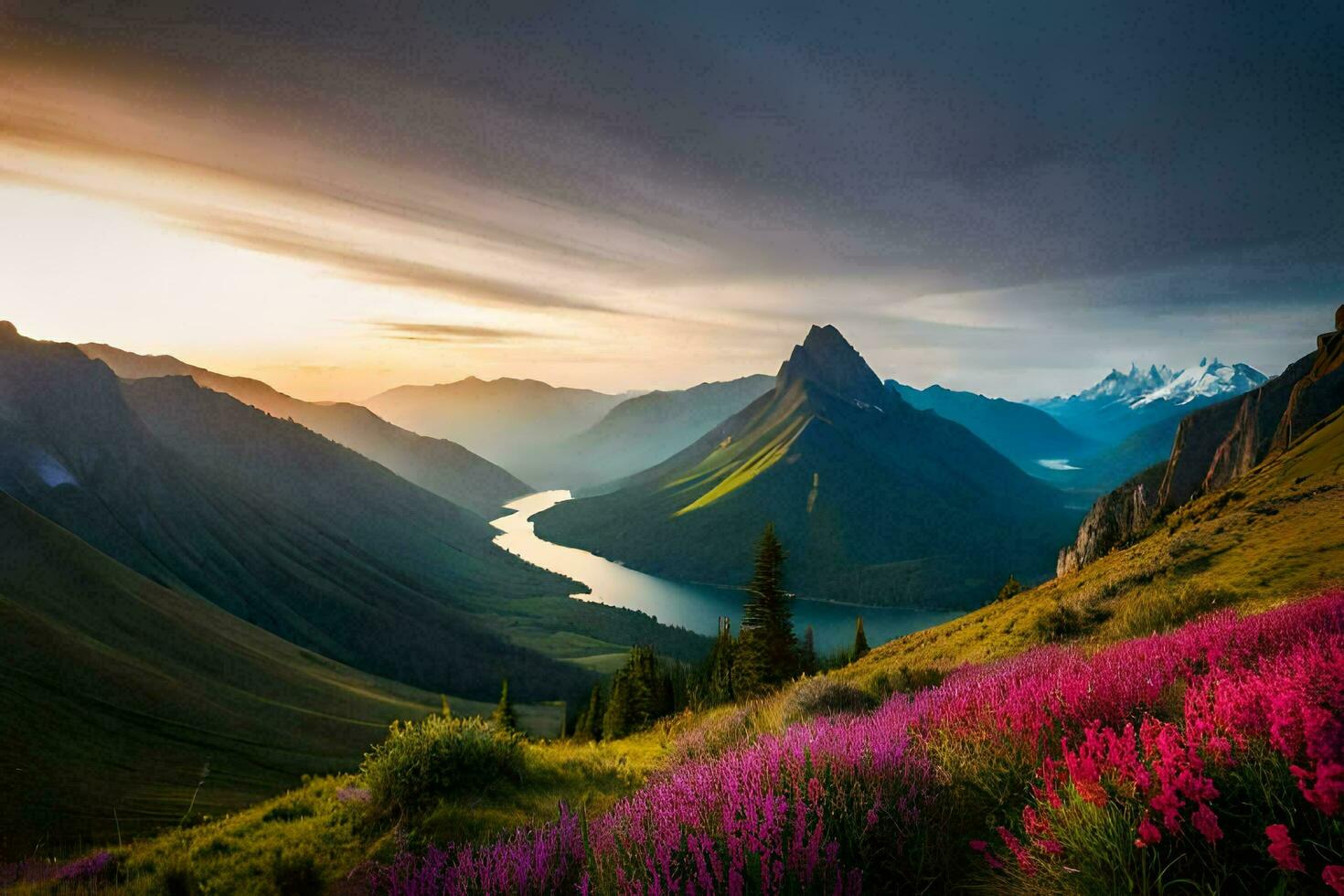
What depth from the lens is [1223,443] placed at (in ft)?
178

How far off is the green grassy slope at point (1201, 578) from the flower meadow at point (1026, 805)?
22.8 ft

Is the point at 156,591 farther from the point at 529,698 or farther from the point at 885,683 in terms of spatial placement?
the point at 885,683

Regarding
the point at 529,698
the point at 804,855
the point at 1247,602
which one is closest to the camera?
the point at 804,855

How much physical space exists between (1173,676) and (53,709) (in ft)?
298

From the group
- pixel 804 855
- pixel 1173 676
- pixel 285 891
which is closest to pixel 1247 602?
pixel 1173 676

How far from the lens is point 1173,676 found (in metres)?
Answer: 5.69

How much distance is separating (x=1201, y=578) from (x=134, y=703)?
96.2m

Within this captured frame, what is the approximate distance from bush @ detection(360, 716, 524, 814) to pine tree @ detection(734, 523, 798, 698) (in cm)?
3649

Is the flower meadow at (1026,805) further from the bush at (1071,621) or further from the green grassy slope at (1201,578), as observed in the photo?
the bush at (1071,621)

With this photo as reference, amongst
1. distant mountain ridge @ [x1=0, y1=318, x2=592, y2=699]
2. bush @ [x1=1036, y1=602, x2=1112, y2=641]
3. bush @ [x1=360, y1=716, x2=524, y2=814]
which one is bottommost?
distant mountain ridge @ [x1=0, y1=318, x2=592, y2=699]

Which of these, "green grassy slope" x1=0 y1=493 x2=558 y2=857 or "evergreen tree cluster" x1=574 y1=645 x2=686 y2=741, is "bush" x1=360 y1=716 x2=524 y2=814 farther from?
"green grassy slope" x1=0 y1=493 x2=558 y2=857

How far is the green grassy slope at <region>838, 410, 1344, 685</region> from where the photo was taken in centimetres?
1219

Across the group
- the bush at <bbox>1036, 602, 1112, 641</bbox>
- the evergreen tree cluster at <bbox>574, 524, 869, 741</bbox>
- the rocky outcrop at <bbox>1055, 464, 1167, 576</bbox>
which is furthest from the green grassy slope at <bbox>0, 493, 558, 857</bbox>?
the rocky outcrop at <bbox>1055, 464, 1167, 576</bbox>

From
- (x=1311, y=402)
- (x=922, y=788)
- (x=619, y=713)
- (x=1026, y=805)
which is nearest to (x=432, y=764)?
(x=922, y=788)
